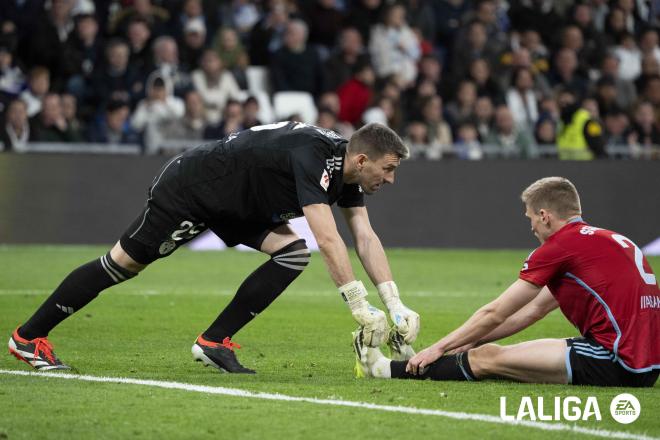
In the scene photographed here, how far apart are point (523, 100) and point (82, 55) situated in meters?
7.33

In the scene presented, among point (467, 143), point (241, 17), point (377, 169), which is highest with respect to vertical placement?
point (241, 17)

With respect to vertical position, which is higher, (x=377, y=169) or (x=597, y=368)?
(x=377, y=169)

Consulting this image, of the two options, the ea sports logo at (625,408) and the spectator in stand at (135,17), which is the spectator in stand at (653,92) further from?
the ea sports logo at (625,408)

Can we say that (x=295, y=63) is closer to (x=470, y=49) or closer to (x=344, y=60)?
(x=344, y=60)

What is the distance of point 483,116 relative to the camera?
1956 centimetres

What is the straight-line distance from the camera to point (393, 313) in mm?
7457

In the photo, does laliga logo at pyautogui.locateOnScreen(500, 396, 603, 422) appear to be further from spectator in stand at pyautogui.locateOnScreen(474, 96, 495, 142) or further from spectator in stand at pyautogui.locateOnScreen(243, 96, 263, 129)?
spectator in stand at pyautogui.locateOnScreen(474, 96, 495, 142)

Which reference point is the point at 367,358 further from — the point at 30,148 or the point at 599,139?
the point at 599,139

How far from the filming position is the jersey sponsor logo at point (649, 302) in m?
6.82

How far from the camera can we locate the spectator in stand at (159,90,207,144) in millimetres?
17672

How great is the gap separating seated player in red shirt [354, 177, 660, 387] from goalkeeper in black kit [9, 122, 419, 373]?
0.63 metres

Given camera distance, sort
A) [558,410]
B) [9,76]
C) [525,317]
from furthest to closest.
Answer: [9,76]
[525,317]
[558,410]

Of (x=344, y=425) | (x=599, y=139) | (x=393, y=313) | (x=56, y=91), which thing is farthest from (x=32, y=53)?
(x=344, y=425)

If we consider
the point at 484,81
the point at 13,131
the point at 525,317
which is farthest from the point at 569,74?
the point at 525,317
